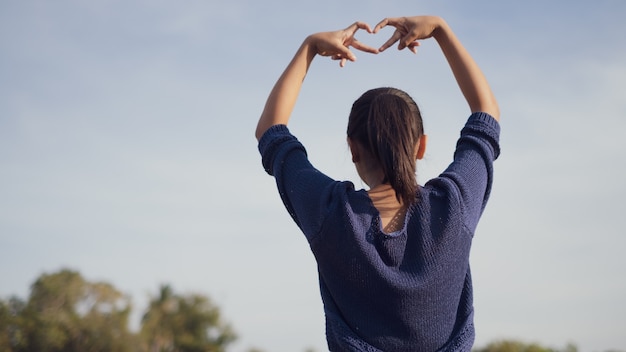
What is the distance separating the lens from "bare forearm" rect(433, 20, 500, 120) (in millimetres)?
2982

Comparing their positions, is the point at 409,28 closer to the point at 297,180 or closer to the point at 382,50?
the point at 382,50

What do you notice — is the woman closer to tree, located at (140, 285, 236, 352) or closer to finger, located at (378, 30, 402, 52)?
finger, located at (378, 30, 402, 52)

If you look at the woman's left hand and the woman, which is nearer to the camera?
the woman

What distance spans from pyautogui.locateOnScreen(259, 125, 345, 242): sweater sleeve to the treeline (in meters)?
59.5

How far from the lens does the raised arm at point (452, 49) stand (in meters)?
2.99

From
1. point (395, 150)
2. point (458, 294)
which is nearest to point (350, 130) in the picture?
point (395, 150)

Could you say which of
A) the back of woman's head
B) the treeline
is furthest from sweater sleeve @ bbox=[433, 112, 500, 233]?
the treeline

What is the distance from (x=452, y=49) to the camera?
120 inches

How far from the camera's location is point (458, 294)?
2666mm

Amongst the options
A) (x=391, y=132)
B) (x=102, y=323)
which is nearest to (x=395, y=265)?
(x=391, y=132)

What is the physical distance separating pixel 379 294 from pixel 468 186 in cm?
46

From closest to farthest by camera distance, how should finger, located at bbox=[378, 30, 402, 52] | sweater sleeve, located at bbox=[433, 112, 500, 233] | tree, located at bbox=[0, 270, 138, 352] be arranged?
sweater sleeve, located at bbox=[433, 112, 500, 233], finger, located at bbox=[378, 30, 402, 52], tree, located at bbox=[0, 270, 138, 352]

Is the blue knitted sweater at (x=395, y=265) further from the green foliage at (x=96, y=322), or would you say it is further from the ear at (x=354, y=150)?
the green foliage at (x=96, y=322)

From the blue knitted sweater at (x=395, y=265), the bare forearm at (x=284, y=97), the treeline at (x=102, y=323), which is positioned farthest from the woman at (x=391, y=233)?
the treeline at (x=102, y=323)
